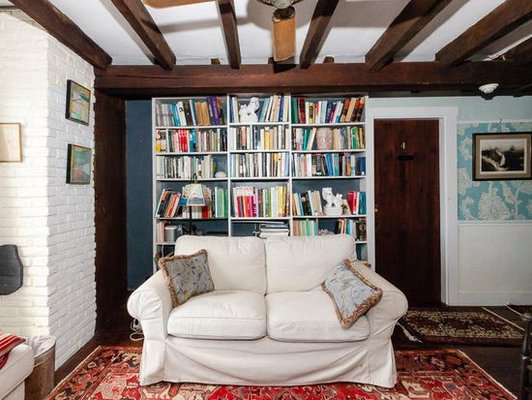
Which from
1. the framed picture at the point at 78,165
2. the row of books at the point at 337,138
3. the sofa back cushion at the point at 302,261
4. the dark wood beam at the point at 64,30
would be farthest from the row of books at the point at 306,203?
the dark wood beam at the point at 64,30

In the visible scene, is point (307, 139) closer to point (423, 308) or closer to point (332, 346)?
point (332, 346)

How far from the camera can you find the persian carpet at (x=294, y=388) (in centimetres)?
184

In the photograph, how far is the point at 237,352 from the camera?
6.25 feet

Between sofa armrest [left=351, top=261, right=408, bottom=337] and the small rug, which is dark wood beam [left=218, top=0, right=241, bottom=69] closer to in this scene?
sofa armrest [left=351, top=261, right=408, bottom=337]

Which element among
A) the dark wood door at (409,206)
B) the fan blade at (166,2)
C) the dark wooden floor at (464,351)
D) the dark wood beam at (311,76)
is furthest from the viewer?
the dark wood door at (409,206)

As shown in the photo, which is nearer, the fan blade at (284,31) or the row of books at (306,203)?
the fan blade at (284,31)

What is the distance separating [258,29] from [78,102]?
4.97 ft

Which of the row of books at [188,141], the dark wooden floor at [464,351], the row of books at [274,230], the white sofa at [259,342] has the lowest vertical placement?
the dark wooden floor at [464,351]

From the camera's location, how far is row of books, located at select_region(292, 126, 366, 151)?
310cm

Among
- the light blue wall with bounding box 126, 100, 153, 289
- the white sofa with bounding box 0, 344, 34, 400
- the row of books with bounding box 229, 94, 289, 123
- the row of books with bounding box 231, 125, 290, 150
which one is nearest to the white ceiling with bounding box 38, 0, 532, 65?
the row of books with bounding box 229, 94, 289, 123

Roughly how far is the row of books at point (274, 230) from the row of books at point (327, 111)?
1.07m

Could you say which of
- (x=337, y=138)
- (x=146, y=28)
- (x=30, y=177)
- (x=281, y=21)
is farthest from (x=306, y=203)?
(x=30, y=177)

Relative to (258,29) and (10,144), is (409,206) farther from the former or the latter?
(10,144)

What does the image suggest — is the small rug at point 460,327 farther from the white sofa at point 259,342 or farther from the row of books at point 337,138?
the row of books at point 337,138
